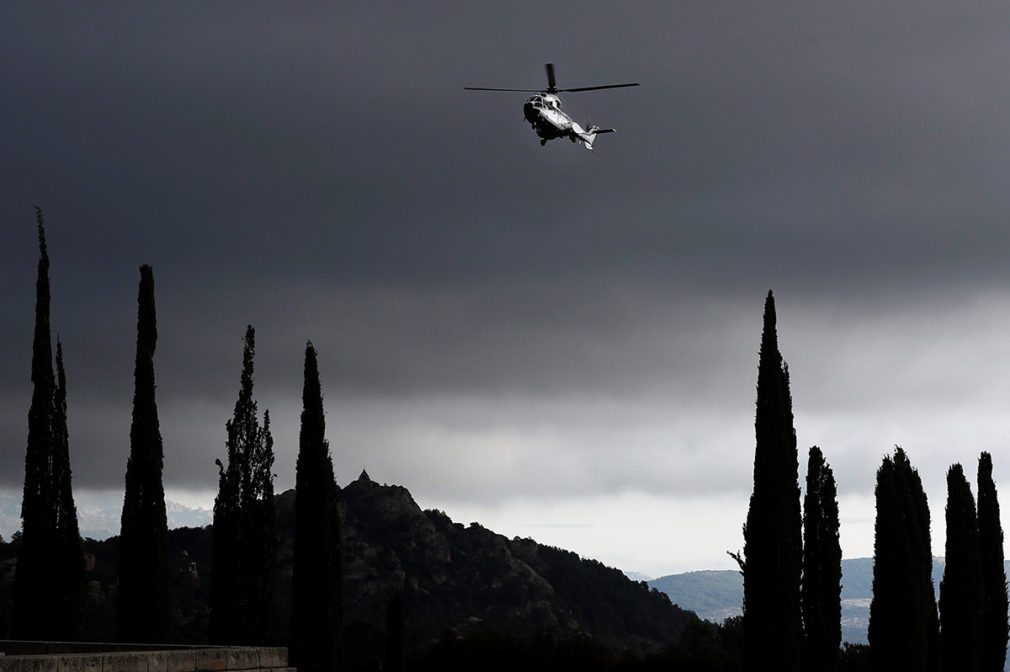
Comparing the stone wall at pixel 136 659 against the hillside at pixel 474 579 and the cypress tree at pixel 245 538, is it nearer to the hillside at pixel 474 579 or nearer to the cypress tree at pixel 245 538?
the cypress tree at pixel 245 538

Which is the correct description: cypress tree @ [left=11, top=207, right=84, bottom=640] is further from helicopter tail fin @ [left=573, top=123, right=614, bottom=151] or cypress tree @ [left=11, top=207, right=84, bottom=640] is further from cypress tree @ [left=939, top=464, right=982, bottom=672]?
cypress tree @ [left=939, top=464, right=982, bottom=672]

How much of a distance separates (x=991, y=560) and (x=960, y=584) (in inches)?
188

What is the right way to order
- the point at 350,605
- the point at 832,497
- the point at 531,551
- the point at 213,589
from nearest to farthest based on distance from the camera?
the point at 213,589 → the point at 832,497 → the point at 350,605 → the point at 531,551

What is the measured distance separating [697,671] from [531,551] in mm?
115582

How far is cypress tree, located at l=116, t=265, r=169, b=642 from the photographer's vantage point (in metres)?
37.1

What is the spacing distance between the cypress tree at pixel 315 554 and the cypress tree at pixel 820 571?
19031mm

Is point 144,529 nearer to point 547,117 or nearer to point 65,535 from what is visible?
point 65,535

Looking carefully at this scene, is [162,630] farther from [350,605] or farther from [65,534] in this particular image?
[350,605]

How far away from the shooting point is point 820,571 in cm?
4756

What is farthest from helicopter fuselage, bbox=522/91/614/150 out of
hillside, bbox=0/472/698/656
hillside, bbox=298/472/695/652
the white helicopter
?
hillside, bbox=298/472/695/652

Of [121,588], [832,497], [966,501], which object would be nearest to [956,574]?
[966,501]

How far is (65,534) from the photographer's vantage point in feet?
131

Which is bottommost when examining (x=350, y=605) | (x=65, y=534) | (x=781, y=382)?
(x=350, y=605)

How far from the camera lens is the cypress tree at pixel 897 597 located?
4366 cm
